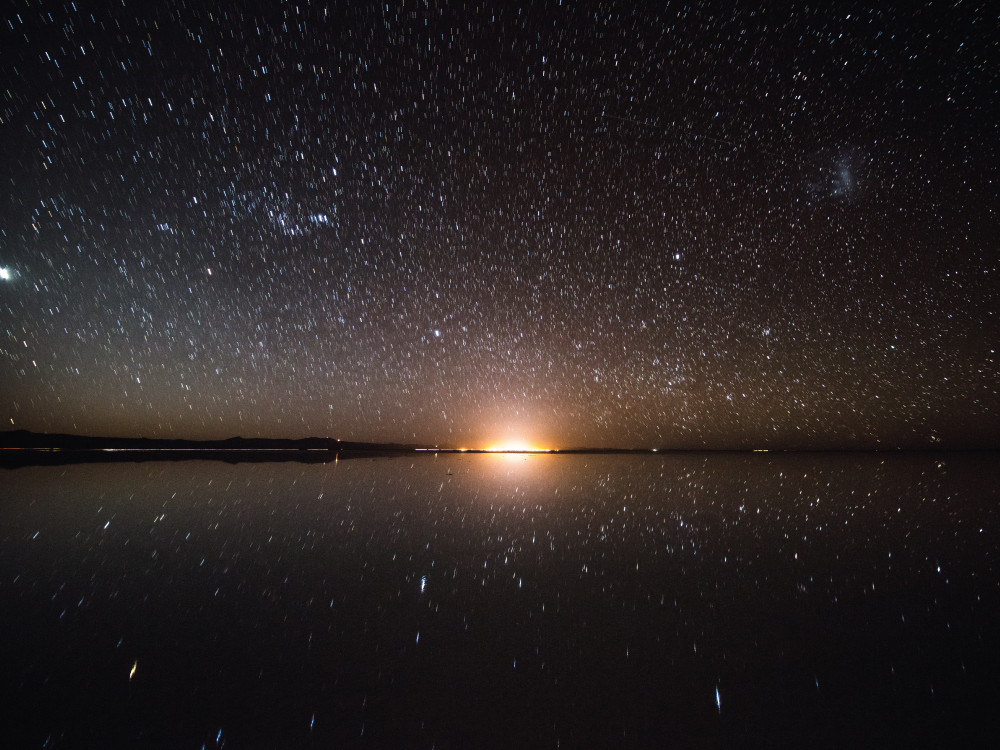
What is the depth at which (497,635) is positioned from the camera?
72.8 inches

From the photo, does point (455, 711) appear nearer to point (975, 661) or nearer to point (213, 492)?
point (975, 661)

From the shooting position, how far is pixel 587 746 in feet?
3.87

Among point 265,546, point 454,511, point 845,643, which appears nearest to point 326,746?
point 845,643

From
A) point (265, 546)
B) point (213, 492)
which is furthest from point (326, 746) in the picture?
point (213, 492)

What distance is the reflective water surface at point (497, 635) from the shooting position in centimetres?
126

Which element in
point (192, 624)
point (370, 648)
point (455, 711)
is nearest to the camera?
point (455, 711)

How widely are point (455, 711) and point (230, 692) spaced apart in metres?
0.70

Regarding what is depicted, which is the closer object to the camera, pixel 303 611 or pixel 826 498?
pixel 303 611

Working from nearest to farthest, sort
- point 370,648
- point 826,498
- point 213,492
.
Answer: point 370,648 → point 826,498 → point 213,492

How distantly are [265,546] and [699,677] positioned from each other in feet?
9.77

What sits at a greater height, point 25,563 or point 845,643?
point 845,643

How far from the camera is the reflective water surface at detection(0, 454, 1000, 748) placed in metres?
1.26

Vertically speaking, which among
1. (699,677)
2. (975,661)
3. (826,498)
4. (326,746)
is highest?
(826,498)

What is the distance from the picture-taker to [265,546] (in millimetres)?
3355
